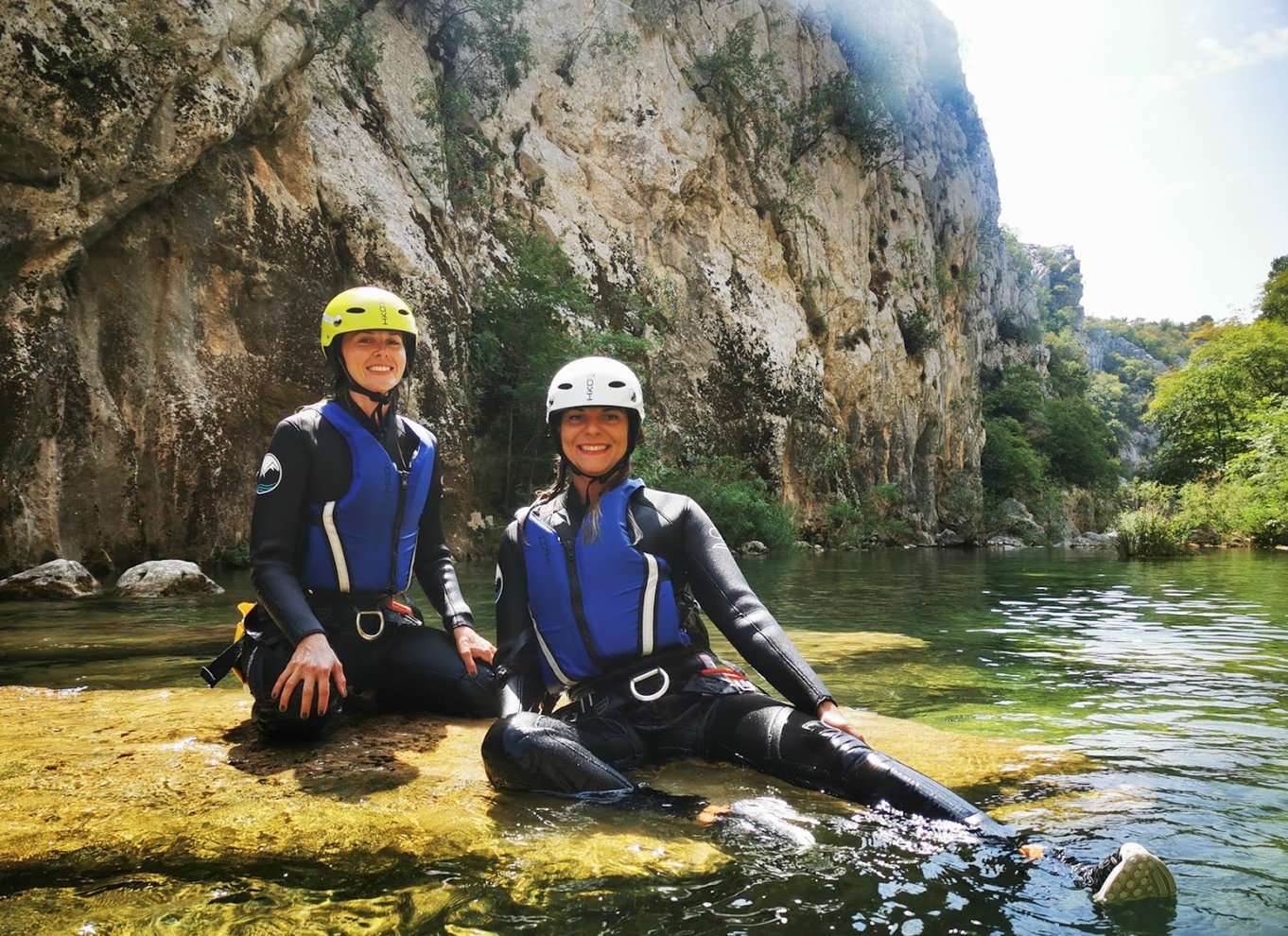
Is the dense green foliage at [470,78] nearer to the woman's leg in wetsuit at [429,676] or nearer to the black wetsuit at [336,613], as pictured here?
the black wetsuit at [336,613]

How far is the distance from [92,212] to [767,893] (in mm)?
12383

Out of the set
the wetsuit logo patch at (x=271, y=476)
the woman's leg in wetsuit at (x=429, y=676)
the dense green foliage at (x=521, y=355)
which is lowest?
the woman's leg in wetsuit at (x=429, y=676)

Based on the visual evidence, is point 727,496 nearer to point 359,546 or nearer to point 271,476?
point 359,546

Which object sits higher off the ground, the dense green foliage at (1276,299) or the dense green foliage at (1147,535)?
the dense green foliage at (1276,299)

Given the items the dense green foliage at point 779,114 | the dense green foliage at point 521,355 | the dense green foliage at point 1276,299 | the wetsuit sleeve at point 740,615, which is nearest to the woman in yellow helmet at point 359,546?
the wetsuit sleeve at point 740,615

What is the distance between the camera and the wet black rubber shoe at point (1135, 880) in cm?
187

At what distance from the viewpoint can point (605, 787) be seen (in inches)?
99.4

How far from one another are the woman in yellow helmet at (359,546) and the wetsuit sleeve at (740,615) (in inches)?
39.9

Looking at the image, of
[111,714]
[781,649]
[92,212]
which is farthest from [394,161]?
[781,649]

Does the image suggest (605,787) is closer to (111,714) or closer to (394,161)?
(111,714)

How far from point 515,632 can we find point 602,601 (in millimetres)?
374

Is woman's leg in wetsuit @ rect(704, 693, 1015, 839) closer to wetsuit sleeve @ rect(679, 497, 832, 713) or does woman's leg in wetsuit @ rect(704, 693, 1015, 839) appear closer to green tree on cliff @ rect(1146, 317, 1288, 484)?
wetsuit sleeve @ rect(679, 497, 832, 713)

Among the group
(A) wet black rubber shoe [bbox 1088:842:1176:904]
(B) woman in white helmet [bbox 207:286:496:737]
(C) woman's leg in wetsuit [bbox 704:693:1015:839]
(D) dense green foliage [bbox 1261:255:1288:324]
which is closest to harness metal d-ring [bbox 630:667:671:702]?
(C) woman's leg in wetsuit [bbox 704:693:1015:839]

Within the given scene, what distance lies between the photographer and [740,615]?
2.97m
